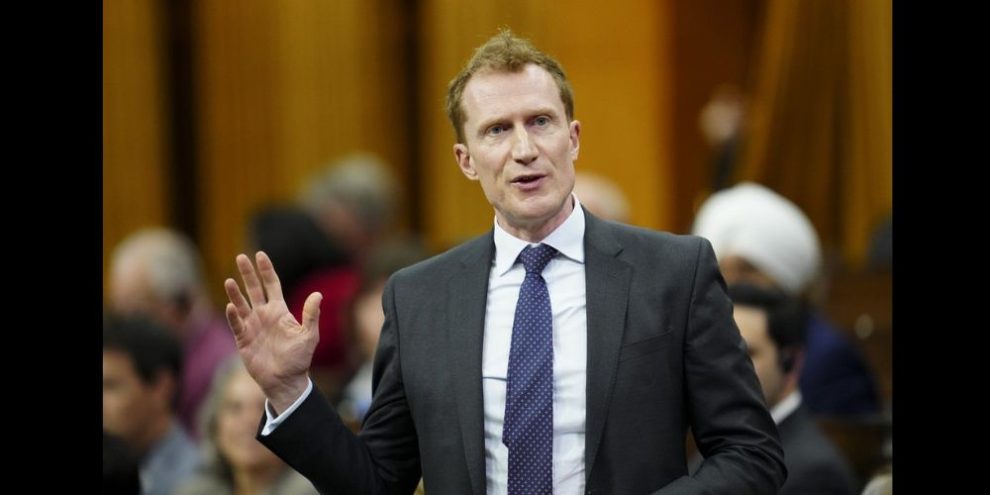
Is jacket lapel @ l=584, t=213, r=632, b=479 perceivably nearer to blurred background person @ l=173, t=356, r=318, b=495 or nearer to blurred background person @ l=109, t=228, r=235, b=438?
blurred background person @ l=173, t=356, r=318, b=495

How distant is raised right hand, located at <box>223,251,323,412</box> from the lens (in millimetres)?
3082

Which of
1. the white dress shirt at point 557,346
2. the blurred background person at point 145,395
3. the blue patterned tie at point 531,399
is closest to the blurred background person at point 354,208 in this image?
the blurred background person at point 145,395

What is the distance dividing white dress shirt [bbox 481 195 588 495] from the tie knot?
0.04ft

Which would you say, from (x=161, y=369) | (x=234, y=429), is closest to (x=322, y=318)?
(x=161, y=369)

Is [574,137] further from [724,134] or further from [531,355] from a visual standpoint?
[724,134]

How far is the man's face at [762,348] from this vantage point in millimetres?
4531

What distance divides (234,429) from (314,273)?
1887mm

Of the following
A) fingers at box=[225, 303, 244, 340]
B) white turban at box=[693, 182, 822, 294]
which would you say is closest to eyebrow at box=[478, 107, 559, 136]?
fingers at box=[225, 303, 244, 340]

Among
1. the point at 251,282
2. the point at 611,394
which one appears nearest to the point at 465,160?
the point at 251,282

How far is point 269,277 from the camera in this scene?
122 inches

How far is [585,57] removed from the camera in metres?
9.66

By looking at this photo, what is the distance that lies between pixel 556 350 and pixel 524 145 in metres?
0.39

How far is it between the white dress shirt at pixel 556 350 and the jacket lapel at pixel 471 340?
3 cm

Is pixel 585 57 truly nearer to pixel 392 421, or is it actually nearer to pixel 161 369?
pixel 161 369
